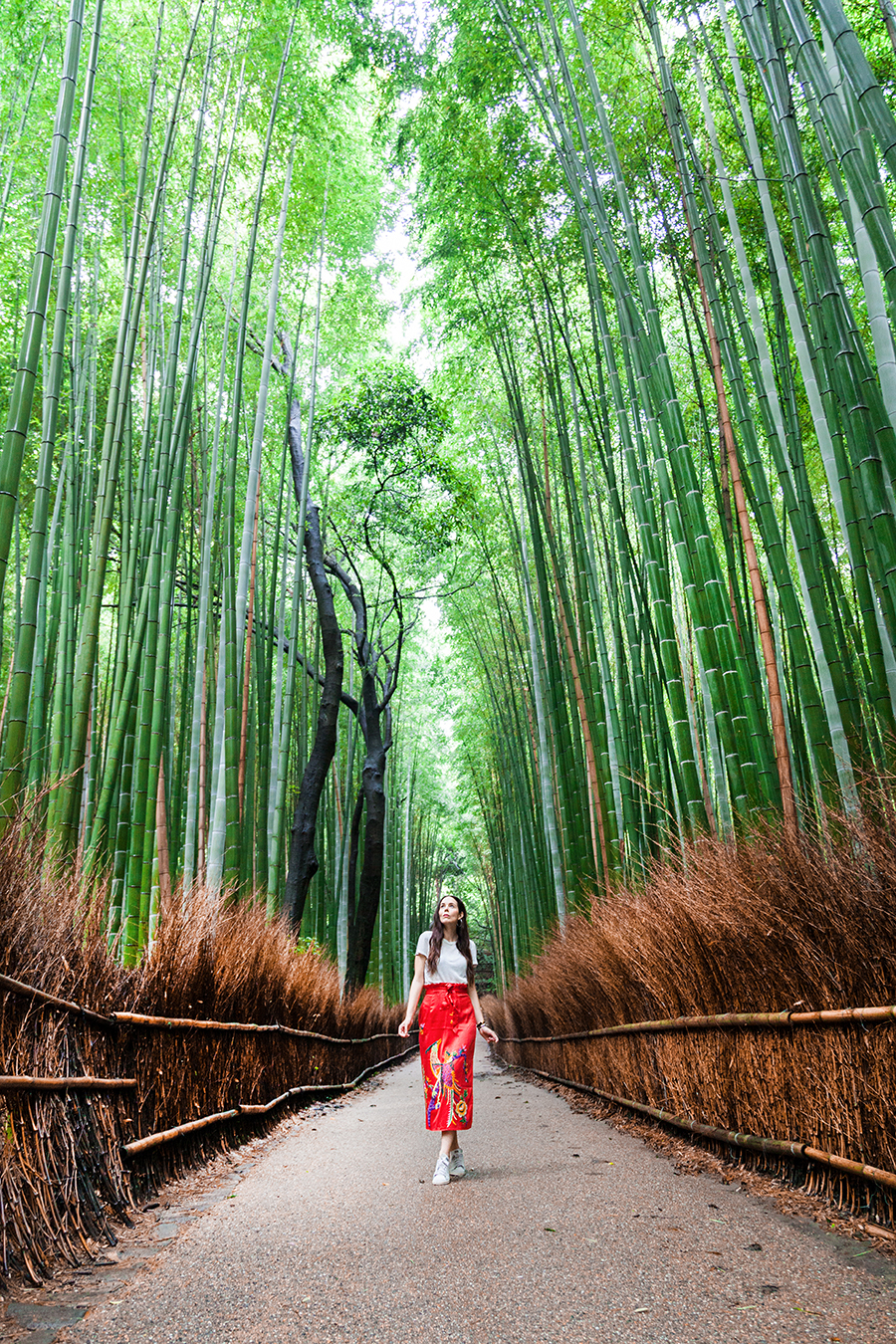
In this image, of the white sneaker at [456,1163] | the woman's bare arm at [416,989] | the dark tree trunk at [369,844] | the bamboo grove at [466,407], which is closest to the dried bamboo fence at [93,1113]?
the bamboo grove at [466,407]

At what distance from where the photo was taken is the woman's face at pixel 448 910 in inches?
101

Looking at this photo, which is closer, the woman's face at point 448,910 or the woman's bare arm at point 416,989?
the woman's bare arm at point 416,989

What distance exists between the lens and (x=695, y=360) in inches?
160

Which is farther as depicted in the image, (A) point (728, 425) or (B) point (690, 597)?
(A) point (728, 425)

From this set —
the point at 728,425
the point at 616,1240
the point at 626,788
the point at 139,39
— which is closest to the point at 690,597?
the point at 728,425

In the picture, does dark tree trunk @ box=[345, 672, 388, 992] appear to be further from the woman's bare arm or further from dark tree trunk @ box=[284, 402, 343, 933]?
the woman's bare arm

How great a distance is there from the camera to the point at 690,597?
2.52 m

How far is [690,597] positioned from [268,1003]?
7.28 feet

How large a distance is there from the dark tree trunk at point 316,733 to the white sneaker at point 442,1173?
3162 mm

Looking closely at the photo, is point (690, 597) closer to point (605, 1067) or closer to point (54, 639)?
point (605, 1067)

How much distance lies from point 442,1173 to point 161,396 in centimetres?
266

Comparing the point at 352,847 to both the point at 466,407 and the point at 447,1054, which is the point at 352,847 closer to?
the point at 466,407

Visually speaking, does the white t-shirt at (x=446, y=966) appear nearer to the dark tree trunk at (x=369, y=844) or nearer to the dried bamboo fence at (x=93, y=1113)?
the dried bamboo fence at (x=93, y=1113)

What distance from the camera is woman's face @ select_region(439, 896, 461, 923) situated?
8.38 ft
